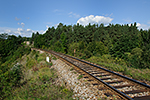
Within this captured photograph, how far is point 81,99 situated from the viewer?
4.34 metres

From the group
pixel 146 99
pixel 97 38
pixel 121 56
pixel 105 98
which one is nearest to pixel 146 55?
pixel 121 56

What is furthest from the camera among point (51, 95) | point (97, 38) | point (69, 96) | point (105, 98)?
point (97, 38)

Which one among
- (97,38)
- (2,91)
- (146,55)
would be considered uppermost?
(97,38)

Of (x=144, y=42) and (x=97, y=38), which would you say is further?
(x=97, y=38)

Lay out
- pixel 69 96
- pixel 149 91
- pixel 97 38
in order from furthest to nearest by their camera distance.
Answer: pixel 97 38 → pixel 69 96 → pixel 149 91

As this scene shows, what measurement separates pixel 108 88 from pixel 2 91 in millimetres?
8193

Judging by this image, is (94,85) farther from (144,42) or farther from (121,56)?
(121,56)

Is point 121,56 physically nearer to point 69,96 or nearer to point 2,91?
point 69,96

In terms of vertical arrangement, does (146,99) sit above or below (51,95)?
above

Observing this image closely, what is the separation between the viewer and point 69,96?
4.70 meters

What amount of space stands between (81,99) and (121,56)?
1666 cm

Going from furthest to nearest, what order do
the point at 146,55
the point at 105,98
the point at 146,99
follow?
1. the point at 146,55
2. the point at 105,98
3. the point at 146,99

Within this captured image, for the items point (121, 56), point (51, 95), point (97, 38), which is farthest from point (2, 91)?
point (97, 38)

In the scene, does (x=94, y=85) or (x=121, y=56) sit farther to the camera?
(x=121, y=56)
